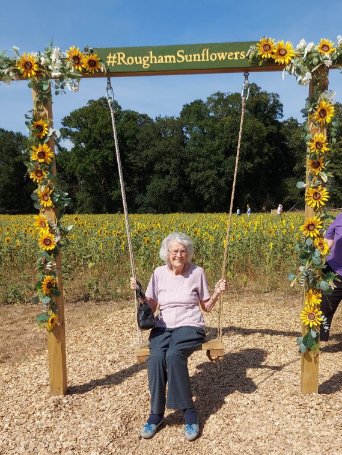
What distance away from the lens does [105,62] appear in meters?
3.83

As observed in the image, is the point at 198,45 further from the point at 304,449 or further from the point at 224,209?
the point at 224,209

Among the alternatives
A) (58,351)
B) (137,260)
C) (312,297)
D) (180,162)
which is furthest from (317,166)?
(180,162)

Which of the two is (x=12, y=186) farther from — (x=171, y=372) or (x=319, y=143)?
(x=319, y=143)

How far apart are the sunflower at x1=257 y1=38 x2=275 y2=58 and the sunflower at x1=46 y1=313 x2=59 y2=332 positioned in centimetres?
279

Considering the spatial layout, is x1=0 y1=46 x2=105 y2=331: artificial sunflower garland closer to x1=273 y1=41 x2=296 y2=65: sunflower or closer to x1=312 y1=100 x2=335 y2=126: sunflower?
x1=273 y1=41 x2=296 y2=65: sunflower

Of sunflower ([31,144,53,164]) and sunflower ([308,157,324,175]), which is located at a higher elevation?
sunflower ([31,144,53,164])

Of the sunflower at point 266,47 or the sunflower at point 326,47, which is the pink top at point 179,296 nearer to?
the sunflower at point 266,47

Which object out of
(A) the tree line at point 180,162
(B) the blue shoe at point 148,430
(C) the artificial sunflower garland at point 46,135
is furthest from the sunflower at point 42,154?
(A) the tree line at point 180,162

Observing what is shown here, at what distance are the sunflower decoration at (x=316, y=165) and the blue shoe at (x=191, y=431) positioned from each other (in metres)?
2.19

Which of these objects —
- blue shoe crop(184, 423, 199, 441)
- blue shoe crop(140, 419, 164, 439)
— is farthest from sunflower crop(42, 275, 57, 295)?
blue shoe crop(184, 423, 199, 441)

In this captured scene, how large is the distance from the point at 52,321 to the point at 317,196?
A: 8.14 feet

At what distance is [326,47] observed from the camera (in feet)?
11.8

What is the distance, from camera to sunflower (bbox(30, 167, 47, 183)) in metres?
3.86

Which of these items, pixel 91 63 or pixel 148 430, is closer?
pixel 148 430
